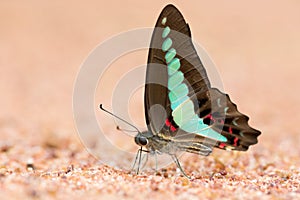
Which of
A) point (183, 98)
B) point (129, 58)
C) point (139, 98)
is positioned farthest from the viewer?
point (129, 58)

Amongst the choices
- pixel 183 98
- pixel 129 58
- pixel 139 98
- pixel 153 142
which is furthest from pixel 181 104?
pixel 129 58

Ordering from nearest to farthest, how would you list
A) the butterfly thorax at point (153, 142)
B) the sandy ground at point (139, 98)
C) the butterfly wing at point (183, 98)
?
the sandy ground at point (139, 98) → the butterfly wing at point (183, 98) → the butterfly thorax at point (153, 142)

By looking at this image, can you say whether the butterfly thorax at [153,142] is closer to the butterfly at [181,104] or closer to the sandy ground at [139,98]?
the butterfly at [181,104]

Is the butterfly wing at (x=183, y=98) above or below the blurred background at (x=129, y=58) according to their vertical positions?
below

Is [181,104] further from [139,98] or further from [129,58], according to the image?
[129,58]

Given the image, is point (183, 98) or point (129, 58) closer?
point (183, 98)

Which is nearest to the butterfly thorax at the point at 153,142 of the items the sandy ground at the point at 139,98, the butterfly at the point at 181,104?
the butterfly at the point at 181,104
